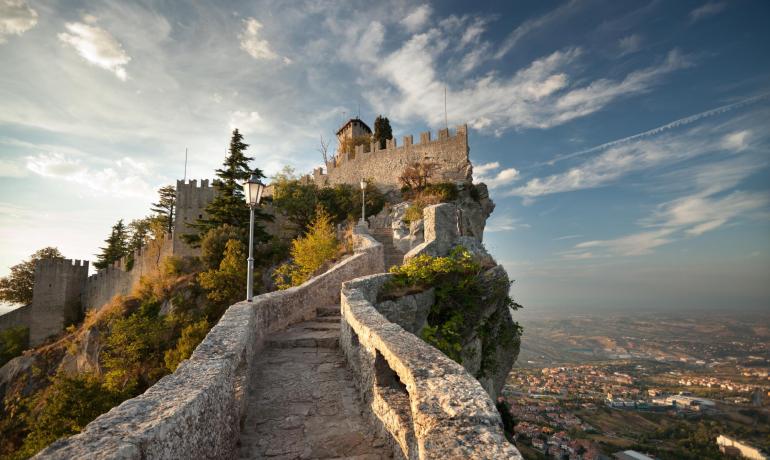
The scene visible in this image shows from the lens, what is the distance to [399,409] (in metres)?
3.31

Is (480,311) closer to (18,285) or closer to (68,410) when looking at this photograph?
(68,410)

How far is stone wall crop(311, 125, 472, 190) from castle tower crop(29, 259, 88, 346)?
2403 cm

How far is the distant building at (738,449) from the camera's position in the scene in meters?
21.6

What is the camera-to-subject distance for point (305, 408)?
4363mm

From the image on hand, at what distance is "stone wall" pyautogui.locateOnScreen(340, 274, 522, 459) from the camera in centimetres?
191

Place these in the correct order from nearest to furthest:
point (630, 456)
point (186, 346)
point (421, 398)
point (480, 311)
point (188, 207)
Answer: point (421, 398) < point (480, 311) < point (186, 346) < point (630, 456) < point (188, 207)

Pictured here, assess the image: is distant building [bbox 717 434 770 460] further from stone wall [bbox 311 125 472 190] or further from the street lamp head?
the street lamp head

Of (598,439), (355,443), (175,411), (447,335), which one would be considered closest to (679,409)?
(598,439)

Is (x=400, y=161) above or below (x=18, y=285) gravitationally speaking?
above

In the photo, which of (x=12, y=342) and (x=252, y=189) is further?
(x=12, y=342)

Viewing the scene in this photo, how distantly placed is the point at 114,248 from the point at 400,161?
32898 millimetres

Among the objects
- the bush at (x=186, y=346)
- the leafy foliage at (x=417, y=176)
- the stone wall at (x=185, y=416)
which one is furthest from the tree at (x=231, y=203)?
the stone wall at (x=185, y=416)

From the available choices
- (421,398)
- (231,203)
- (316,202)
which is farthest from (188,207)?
(421,398)

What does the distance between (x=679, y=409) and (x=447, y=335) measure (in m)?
33.4
